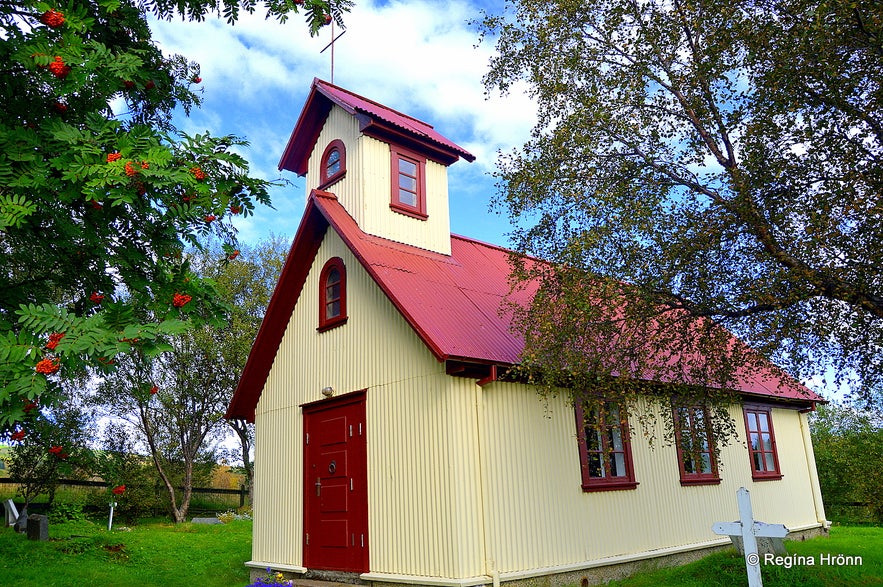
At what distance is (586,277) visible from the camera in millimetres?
9242

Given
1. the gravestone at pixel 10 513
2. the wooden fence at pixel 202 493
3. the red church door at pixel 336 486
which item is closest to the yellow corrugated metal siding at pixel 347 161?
the red church door at pixel 336 486

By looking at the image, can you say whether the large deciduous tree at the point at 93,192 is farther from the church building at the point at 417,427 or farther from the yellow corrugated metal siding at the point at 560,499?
the yellow corrugated metal siding at the point at 560,499

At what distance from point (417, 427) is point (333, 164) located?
20.5 feet

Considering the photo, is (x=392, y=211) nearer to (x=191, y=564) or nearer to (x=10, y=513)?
(x=191, y=564)

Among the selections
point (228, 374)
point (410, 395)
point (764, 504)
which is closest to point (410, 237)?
point (410, 395)

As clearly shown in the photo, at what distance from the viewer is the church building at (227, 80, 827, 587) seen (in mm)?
9828

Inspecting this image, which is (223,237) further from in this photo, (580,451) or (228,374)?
(228,374)

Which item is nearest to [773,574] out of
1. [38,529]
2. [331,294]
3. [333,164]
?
[331,294]

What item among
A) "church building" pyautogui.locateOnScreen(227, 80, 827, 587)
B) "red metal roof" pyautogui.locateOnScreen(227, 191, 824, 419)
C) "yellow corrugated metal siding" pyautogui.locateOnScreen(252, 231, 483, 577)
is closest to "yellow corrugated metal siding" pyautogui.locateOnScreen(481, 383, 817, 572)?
"church building" pyautogui.locateOnScreen(227, 80, 827, 587)

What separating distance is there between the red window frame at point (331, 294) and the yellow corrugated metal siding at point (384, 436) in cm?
16

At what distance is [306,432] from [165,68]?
6597mm

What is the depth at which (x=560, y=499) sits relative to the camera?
35.1 feet

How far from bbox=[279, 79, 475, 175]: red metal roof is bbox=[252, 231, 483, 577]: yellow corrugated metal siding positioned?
235 centimetres

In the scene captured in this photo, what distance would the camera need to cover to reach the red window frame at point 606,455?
37.2 feet
